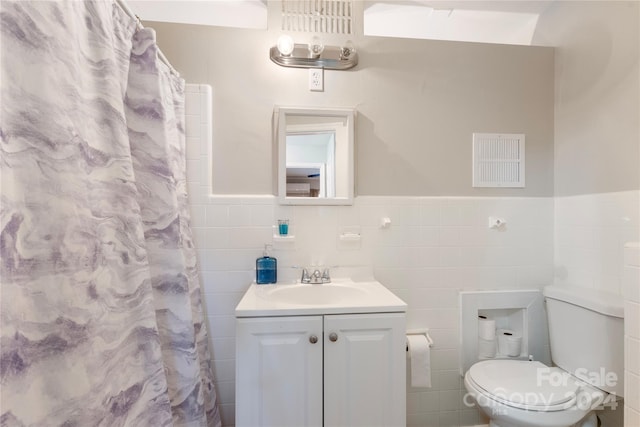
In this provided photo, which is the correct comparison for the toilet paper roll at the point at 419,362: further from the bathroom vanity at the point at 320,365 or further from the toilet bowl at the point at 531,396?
the bathroom vanity at the point at 320,365

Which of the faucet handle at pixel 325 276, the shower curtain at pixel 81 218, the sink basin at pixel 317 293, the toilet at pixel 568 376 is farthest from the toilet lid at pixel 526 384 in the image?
the shower curtain at pixel 81 218

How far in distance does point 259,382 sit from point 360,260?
29.9 inches

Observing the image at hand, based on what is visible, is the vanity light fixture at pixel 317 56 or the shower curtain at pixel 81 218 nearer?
the shower curtain at pixel 81 218

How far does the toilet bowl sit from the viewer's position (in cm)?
111

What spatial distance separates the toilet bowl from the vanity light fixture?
1671 millimetres

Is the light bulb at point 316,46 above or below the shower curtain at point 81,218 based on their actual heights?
above

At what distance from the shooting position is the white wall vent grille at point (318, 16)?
1525mm

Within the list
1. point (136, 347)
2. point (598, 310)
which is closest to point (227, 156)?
point (136, 347)

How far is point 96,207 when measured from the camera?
2.48ft

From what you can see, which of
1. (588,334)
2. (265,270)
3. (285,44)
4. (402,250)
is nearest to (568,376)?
(588,334)

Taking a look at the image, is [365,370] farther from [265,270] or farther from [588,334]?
[588,334]

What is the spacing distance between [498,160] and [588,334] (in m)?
0.93

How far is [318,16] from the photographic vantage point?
154 centimetres

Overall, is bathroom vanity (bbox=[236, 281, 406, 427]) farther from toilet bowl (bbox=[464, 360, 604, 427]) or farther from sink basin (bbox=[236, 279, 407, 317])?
toilet bowl (bbox=[464, 360, 604, 427])
